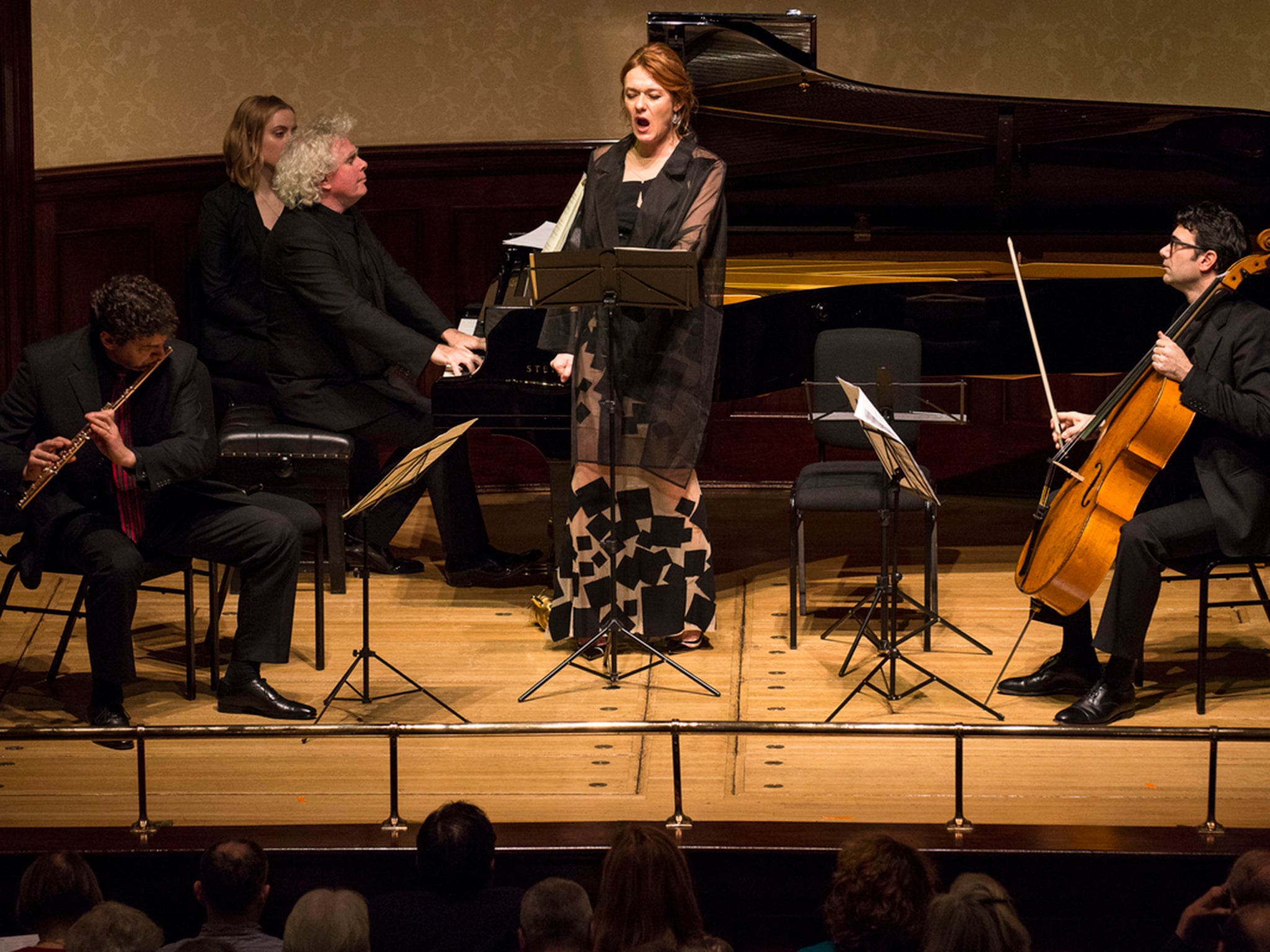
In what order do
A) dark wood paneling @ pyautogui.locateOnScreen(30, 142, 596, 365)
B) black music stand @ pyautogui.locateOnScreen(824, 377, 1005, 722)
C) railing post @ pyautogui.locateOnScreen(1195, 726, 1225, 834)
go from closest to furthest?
1. railing post @ pyautogui.locateOnScreen(1195, 726, 1225, 834)
2. black music stand @ pyautogui.locateOnScreen(824, 377, 1005, 722)
3. dark wood paneling @ pyautogui.locateOnScreen(30, 142, 596, 365)

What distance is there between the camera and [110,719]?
4.15m

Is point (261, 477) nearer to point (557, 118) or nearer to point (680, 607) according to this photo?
point (680, 607)

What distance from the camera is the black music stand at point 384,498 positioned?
3928mm

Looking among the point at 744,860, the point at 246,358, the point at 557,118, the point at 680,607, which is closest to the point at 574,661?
the point at 680,607

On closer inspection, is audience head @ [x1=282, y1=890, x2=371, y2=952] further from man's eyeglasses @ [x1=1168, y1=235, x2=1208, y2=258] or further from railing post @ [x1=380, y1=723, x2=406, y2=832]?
man's eyeglasses @ [x1=1168, y1=235, x2=1208, y2=258]

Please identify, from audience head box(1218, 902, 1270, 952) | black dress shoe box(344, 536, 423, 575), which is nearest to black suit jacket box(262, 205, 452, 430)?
black dress shoe box(344, 536, 423, 575)

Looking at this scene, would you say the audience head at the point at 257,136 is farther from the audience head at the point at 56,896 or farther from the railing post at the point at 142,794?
the audience head at the point at 56,896

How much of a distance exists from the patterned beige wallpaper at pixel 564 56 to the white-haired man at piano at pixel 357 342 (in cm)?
179

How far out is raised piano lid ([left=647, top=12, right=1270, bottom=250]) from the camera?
19.9 feet

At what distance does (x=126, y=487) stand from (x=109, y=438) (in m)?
0.20

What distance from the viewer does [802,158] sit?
6379mm

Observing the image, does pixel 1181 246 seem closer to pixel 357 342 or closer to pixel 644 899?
pixel 644 899

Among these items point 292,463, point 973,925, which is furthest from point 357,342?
point 973,925

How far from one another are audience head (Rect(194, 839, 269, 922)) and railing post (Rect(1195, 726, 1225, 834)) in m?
1.88
